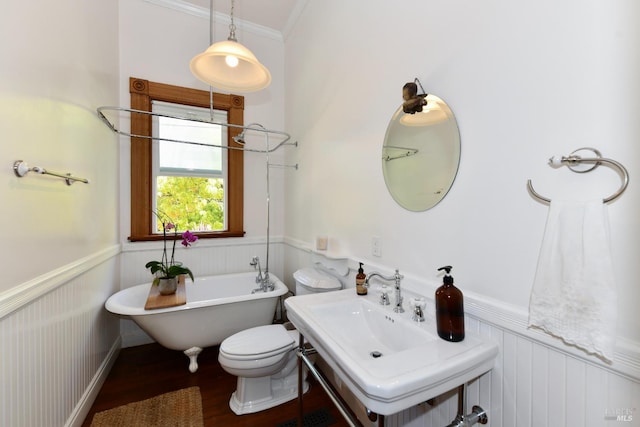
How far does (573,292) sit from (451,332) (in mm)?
366

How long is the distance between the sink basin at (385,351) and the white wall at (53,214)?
1.09 m

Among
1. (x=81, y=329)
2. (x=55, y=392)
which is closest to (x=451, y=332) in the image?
(x=55, y=392)

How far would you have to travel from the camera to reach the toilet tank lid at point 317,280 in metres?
1.75

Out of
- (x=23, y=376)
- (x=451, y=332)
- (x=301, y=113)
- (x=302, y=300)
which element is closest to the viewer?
(x=451, y=332)

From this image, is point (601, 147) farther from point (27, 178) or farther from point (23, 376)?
point (23, 376)

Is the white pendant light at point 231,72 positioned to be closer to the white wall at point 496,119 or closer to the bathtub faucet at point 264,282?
the white wall at point 496,119

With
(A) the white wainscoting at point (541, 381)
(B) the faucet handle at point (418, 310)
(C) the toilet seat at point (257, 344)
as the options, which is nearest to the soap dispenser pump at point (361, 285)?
(B) the faucet handle at point (418, 310)

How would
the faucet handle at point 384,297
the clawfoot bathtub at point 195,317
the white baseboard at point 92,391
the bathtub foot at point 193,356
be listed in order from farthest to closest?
1. the bathtub foot at point 193,356
2. the clawfoot bathtub at point 195,317
3. the white baseboard at point 92,391
4. the faucet handle at point 384,297

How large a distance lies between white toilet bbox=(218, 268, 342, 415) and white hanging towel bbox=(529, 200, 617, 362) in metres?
1.15

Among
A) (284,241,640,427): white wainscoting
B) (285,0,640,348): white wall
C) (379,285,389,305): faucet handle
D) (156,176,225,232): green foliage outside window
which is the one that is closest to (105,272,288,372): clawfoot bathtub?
(156,176,225,232): green foliage outside window

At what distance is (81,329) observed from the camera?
163 cm

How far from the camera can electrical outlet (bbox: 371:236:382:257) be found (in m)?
1.51

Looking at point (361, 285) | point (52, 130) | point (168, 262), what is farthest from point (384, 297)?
point (168, 262)

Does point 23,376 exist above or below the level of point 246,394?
above
